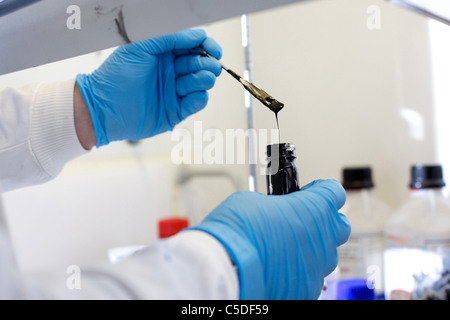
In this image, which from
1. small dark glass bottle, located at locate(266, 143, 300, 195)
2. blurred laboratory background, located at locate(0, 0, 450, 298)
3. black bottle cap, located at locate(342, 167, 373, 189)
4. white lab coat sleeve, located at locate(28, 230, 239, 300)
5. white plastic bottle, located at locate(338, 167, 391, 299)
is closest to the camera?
white lab coat sleeve, located at locate(28, 230, 239, 300)

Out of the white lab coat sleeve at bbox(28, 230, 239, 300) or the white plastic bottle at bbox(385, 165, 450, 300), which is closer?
the white lab coat sleeve at bbox(28, 230, 239, 300)

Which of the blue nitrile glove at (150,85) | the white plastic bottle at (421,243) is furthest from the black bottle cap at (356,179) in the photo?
the blue nitrile glove at (150,85)

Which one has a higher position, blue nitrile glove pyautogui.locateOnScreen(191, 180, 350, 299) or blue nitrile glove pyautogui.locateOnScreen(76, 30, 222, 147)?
blue nitrile glove pyautogui.locateOnScreen(76, 30, 222, 147)

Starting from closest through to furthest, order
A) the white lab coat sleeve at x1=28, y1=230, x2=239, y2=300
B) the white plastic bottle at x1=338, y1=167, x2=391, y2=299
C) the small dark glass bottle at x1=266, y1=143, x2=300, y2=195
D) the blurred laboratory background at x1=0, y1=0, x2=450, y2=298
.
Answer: the white lab coat sleeve at x1=28, y1=230, x2=239, y2=300 → the small dark glass bottle at x1=266, y1=143, x2=300, y2=195 → the blurred laboratory background at x1=0, y1=0, x2=450, y2=298 → the white plastic bottle at x1=338, y1=167, x2=391, y2=299

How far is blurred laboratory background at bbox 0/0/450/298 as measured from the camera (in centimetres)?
72

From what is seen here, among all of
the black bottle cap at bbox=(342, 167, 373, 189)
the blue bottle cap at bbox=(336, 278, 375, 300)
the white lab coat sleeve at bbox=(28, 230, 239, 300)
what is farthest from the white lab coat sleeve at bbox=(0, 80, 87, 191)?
the black bottle cap at bbox=(342, 167, 373, 189)

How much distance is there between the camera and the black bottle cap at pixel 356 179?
1.18m

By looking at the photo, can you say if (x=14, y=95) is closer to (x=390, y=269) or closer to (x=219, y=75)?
(x=219, y=75)

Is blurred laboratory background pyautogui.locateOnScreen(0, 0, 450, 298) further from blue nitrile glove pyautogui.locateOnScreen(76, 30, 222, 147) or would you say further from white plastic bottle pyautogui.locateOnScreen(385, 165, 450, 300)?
white plastic bottle pyautogui.locateOnScreen(385, 165, 450, 300)

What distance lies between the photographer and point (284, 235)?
1.73 feet

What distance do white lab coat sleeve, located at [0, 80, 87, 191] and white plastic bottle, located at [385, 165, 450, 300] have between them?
0.82 meters

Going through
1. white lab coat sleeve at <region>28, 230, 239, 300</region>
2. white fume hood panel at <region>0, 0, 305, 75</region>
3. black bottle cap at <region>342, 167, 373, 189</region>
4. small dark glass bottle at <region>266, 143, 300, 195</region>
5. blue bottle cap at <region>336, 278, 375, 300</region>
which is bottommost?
blue bottle cap at <region>336, 278, 375, 300</region>

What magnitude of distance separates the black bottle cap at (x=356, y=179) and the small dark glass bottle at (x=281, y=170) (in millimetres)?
637

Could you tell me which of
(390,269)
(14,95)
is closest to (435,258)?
(390,269)
